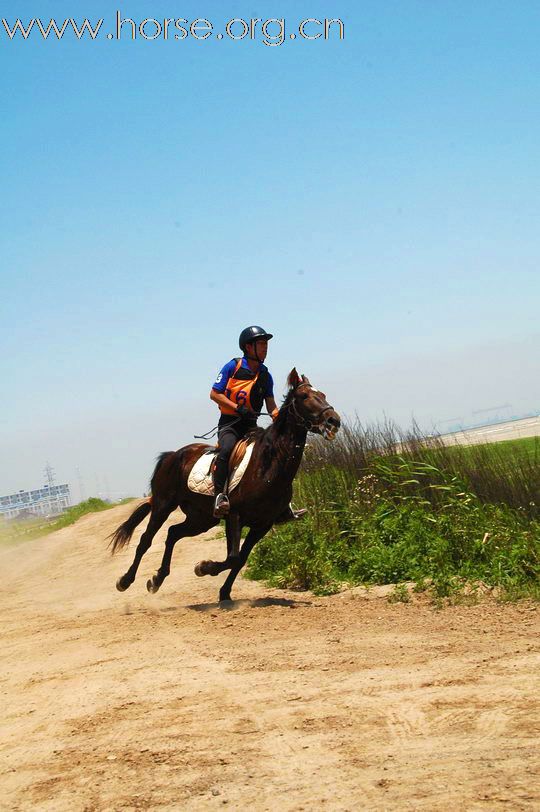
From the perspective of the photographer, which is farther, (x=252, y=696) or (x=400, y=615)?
(x=400, y=615)


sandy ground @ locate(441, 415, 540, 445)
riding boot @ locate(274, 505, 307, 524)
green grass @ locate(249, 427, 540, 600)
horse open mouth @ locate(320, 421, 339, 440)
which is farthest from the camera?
sandy ground @ locate(441, 415, 540, 445)

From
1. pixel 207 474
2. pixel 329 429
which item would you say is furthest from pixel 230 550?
pixel 329 429

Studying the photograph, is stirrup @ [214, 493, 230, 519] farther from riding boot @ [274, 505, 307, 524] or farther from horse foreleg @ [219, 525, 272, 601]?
riding boot @ [274, 505, 307, 524]

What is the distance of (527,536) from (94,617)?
5414 millimetres

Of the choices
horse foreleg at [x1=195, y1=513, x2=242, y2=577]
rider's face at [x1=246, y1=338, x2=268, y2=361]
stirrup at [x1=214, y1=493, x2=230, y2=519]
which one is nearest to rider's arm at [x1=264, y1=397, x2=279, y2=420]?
rider's face at [x1=246, y1=338, x2=268, y2=361]

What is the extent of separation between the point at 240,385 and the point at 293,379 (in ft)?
2.73

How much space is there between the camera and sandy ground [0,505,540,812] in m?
3.76

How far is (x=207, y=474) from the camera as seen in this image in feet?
33.9

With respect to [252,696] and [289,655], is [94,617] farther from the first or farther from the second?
[252,696]

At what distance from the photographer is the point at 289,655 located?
21.6ft

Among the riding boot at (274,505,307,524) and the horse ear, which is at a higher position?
the horse ear

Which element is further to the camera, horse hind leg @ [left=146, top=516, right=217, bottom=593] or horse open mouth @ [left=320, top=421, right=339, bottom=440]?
horse hind leg @ [left=146, top=516, right=217, bottom=593]

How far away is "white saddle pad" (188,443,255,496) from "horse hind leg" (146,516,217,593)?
3.00ft

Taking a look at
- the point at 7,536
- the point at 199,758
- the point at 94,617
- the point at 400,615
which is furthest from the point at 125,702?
the point at 7,536
